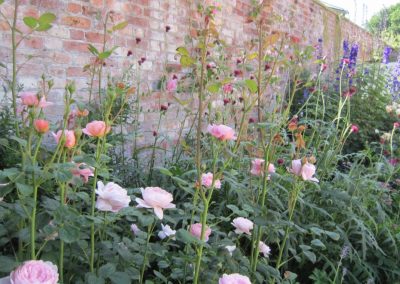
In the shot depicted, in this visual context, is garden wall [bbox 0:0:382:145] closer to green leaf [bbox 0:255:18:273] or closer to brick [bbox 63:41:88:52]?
brick [bbox 63:41:88:52]

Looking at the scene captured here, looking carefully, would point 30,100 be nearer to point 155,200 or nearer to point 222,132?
point 155,200

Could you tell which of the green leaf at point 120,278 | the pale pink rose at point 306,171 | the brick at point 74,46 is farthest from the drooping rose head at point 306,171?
the brick at point 74,46

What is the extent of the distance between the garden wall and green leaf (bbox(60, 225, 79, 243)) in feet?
4.33

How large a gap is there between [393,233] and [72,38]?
7.48 feet

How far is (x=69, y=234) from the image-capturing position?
104 centimetres

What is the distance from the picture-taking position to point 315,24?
7.60 meters

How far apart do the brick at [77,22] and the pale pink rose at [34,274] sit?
2.27 m

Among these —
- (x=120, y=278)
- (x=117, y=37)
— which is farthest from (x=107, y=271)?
(x=117, y=37)

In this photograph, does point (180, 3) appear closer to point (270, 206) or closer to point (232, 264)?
point (270, 206)

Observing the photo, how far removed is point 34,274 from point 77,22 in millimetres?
2363

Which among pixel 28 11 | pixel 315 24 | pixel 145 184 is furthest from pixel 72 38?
pixel 315 24

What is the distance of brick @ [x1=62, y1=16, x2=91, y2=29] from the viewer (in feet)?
9.39

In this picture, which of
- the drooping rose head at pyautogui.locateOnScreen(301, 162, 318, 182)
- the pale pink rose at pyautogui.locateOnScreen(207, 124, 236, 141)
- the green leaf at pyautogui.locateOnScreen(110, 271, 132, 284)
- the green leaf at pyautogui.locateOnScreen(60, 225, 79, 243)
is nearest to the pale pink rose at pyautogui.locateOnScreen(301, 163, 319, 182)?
the drooping rose head at pyautogui.locateOnScreen(301, 162, 318, 182)

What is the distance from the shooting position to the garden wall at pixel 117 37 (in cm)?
270
